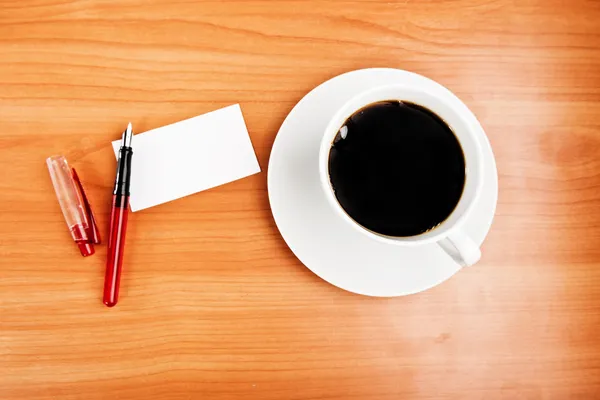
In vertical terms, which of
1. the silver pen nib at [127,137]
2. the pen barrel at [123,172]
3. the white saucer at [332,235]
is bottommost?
the white saucer at [332,235]

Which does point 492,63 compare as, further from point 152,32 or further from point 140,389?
point 140,389

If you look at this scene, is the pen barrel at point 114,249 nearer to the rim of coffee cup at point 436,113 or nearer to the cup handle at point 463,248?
the rim of coffee cup at point 436,113

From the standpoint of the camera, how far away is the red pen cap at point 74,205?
633mm

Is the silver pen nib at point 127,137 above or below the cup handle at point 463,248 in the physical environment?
above

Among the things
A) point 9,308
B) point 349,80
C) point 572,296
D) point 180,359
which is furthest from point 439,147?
point 9,308

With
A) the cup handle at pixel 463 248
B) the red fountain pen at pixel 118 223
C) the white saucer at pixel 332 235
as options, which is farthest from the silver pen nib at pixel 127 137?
the cup handle at pixel 463 248

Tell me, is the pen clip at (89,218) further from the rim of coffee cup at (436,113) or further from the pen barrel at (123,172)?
the rim of coffee cup at (436,113)

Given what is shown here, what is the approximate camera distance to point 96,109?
2.15 feet

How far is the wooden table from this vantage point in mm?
638

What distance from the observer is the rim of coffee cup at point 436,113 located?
54 cm

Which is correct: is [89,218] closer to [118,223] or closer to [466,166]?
[118,223]

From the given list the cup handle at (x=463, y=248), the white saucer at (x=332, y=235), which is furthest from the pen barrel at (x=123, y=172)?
the cup handle at (x=463, y=248)

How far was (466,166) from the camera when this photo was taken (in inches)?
22.1

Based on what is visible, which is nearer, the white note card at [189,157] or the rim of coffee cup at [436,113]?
the rim of coffee cup at [436,113]
